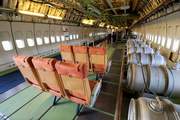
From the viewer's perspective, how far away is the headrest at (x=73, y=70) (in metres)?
1.66

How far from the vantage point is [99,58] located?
3791 millimetres

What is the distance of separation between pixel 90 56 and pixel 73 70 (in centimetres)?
235

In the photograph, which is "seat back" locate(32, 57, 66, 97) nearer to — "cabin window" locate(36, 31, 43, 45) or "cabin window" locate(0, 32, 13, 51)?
"cabin window" locate(0, 32, 13, 51)

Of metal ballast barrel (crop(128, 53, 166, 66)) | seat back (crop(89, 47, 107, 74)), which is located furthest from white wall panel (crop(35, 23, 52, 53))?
metal ballast barrel (crop(128, 53, 166, 66))

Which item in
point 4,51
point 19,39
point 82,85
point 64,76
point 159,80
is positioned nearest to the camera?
point 82,85

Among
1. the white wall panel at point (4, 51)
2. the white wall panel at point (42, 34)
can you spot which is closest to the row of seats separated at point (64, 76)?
the white wall panel at point (4, 51)

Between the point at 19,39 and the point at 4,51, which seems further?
the point at 19,39

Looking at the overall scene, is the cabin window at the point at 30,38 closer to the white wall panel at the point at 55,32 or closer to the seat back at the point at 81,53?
the white wall panel at the point at 55,32

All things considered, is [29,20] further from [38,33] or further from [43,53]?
[43,53]

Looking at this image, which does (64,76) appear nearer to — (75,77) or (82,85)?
(75,77)

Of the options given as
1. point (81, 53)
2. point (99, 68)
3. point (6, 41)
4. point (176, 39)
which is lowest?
point (99, 68)

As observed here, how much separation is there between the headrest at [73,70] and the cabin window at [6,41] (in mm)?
7046

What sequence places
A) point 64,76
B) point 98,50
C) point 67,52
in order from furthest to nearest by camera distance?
point 67,52, point 98,50, point 64,76

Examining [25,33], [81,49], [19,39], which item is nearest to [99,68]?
[81,49]
